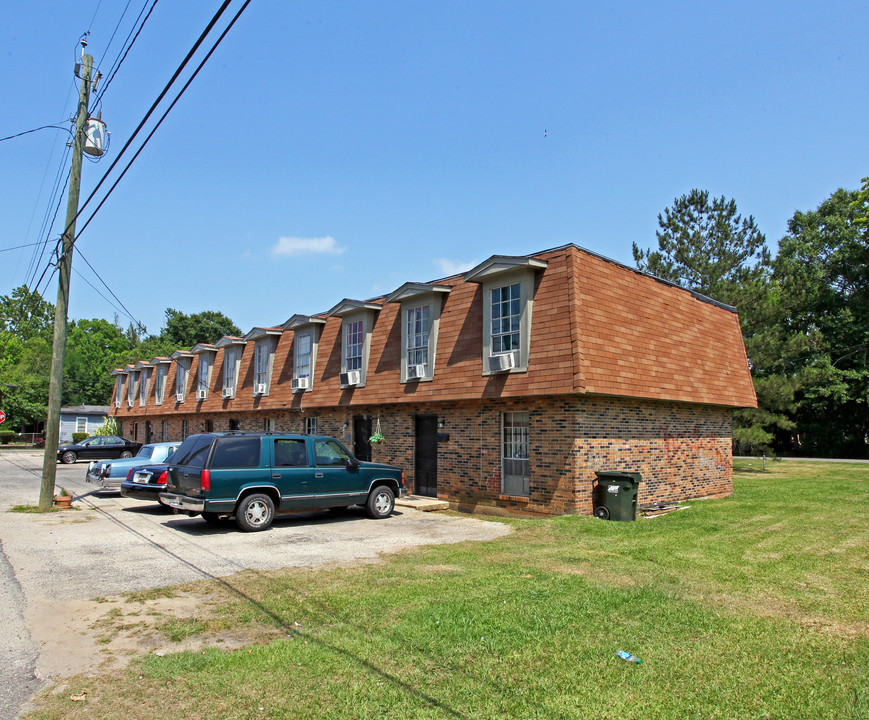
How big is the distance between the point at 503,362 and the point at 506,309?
1.40 metres

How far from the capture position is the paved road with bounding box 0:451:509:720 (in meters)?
6.19

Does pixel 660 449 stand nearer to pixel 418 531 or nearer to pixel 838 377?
pixel 418 531

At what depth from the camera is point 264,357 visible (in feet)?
80.0

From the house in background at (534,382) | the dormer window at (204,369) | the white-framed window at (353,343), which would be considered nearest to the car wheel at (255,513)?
the house in background at (534,382)

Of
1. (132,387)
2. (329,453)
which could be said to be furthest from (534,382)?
(132,387)

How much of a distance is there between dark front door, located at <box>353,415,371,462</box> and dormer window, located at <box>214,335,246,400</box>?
346 inches

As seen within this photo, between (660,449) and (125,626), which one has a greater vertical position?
(660,449)

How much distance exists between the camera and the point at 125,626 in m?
6.07

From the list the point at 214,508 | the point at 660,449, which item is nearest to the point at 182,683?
the point at 214,508

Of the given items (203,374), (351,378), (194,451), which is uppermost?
(203,374)

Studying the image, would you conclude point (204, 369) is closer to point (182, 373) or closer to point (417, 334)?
point (182, 373)

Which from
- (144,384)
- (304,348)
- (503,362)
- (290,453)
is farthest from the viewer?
(144,384)

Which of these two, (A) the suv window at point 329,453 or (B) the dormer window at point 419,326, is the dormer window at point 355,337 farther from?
(A) the suv window at point 329,453

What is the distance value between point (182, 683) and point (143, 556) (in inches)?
207
